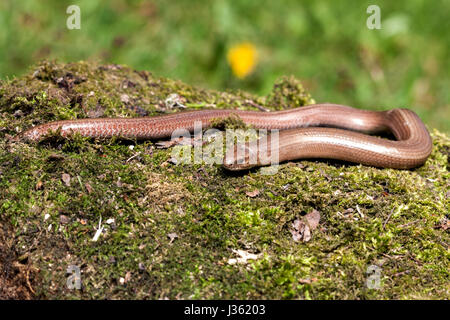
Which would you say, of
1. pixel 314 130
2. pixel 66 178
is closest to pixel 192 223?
pixel 66 178

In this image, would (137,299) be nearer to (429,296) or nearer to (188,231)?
(188,231)

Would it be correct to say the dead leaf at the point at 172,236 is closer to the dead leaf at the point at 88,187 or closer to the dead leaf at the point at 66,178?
the dead leaf at the point at 88,187

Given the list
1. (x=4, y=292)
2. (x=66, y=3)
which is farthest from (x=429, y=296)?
(x=66, y=3)

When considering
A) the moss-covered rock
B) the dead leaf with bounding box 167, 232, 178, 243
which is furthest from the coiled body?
the dead leaf with bounding box 167, 232, 178, 243

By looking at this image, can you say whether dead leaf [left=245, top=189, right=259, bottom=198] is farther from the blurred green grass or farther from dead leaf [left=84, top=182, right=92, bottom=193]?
the blurred green grass

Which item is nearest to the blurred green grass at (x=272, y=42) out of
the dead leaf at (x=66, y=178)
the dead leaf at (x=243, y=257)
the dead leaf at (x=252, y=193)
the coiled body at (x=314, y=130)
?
the coiled body at (x=314, y=130)
